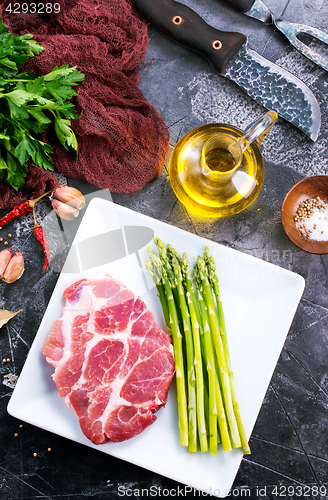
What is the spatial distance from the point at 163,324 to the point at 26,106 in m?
1.38

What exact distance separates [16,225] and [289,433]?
213 cm

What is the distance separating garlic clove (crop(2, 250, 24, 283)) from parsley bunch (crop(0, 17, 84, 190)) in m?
0.42

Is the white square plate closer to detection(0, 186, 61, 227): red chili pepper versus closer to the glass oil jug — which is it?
the glass oil jug

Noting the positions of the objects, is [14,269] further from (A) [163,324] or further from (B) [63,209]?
(A) [163,324]

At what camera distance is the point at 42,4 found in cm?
194

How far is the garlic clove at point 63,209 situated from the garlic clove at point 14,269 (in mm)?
369

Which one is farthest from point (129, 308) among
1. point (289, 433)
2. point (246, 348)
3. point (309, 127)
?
point (309, 127)

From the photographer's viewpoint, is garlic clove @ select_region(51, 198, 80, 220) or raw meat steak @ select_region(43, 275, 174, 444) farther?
garlic clove @ select_region(51, 198, 80, 220)

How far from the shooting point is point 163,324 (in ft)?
6.22

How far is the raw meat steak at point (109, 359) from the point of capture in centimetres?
173

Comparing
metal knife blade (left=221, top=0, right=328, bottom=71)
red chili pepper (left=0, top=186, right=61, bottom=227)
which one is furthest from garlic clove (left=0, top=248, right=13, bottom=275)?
metal knife blade (left=221, top=0, right=328, bottom=71)

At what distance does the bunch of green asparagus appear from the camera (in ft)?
5.66

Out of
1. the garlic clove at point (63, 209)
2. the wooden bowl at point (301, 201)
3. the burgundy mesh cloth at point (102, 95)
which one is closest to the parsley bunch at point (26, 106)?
the burgundy mesh cloth at point (102, 95)

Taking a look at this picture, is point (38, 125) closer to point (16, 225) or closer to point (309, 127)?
point (16, 225)
